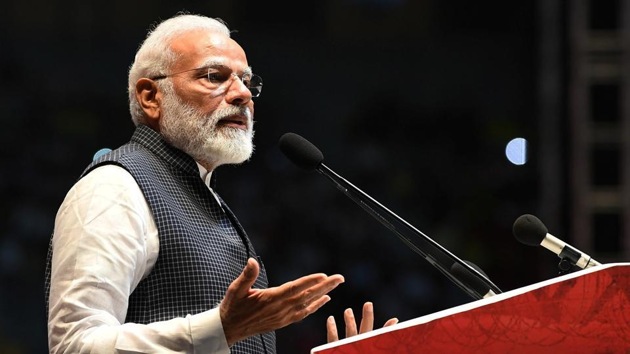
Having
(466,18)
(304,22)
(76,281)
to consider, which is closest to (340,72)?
(304,22)

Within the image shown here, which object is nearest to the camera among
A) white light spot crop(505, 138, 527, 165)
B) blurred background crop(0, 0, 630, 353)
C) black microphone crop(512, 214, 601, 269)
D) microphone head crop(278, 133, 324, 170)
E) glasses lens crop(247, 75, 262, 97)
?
black microphone crop(512, 214, 601, 269)

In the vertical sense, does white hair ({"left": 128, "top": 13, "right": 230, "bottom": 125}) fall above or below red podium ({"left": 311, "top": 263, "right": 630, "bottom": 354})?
above

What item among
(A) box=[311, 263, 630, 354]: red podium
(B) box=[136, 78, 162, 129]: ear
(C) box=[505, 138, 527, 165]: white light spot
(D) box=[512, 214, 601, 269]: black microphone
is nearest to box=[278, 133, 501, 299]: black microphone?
(D) box=[512, 214, 601, 269]: black microphone

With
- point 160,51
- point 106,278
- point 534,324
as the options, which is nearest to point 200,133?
point 160,51

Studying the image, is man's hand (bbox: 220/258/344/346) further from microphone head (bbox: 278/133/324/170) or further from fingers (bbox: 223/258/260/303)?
microphone head (bbox: 278/133/324/170)

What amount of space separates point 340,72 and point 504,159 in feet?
2.70

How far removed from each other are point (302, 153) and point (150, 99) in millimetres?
335

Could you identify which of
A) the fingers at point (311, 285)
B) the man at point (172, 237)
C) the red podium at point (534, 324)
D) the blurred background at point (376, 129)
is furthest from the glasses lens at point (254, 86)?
the blurred background at point (376, 129)

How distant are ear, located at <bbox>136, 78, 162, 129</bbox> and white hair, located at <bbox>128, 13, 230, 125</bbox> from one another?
0.05 ft

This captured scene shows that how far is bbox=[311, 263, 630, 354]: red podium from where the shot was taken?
4.23ft

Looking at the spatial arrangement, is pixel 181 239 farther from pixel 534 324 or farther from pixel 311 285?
pixel 534 324

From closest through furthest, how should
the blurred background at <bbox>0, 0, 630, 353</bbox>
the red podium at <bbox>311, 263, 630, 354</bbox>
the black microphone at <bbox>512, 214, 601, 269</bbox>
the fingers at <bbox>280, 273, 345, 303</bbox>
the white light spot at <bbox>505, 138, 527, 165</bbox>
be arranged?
1. the red podium at <bbox>311, 263, 630, 354</bbox>
2. the fingers at <bbox>280, 273, 345, 303</bbox>
3. the black microphone at <bbox>512, 214, 601, 269</bbox>
4. the blurred background at <bbox>0, 0, 630, 353</bbox>
5. the white light spot at <bbox>505, 138, 527, 165</bbox>

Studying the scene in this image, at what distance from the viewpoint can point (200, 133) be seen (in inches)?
77.6

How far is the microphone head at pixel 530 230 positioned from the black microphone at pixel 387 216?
0.10m
